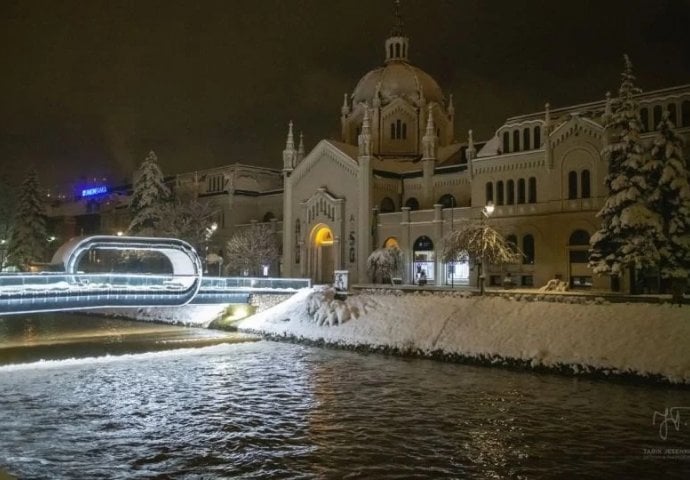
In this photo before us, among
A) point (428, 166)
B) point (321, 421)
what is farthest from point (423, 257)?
point (321, 421)

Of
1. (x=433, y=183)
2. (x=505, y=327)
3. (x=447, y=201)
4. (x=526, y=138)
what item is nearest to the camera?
(x=505, y=327)

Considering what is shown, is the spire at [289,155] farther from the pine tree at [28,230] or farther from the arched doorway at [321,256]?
the pine tree at [28,230]

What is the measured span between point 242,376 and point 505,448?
536 inches

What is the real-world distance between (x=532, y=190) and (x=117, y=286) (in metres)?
32.7

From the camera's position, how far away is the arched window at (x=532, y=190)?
5191 cm

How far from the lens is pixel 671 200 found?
35156 mm

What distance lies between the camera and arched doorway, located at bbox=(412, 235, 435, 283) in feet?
188

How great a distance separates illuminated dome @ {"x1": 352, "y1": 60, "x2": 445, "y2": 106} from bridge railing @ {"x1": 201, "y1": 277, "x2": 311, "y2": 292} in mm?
31169

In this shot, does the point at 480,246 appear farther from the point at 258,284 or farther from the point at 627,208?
the point at 258,284

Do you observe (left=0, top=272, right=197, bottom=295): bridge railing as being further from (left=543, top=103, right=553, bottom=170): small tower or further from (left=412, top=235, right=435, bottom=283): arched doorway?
(left=543, top=103, right=553, bottom=170): small tower

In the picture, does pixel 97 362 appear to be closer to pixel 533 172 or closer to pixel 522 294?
pixel 522 294

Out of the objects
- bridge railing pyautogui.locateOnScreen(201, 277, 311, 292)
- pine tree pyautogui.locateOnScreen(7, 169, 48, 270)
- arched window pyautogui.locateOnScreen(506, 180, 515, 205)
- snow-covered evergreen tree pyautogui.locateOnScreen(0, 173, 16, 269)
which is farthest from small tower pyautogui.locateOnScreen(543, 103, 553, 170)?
snow-covered evergreen tree pyautogui.locateOnScreen(0, 173, 16, 269)

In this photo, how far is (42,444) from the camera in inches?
679

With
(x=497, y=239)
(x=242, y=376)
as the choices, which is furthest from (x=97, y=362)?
(x=497, y=239)
